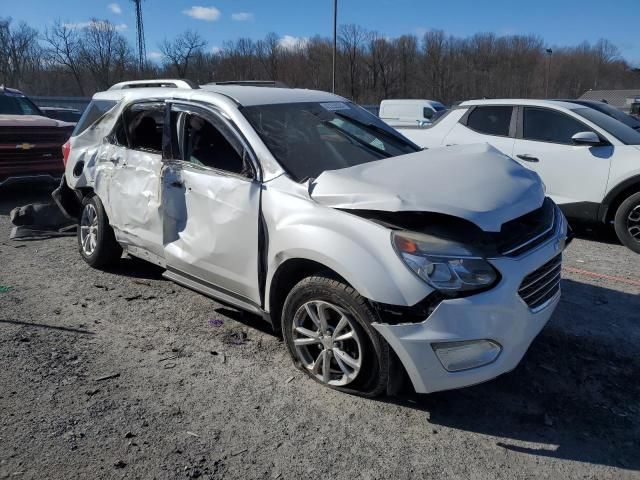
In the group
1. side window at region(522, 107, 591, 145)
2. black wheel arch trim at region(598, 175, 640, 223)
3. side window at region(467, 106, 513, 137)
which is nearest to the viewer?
black wheel arch trim at region(598, 175, 640, 223)

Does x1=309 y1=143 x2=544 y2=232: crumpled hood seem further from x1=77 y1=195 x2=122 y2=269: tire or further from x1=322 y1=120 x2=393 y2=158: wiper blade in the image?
x1=77 y1=195 x2=122 y2=269: tire

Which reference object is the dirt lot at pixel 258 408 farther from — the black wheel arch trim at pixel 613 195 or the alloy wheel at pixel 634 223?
the black wheel arch trim at pixel 613 195

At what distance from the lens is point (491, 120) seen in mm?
7801

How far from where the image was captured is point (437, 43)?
80.3 meters

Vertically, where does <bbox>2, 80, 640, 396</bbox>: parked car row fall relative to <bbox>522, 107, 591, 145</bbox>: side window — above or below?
below

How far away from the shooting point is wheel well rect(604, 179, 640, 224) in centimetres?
643

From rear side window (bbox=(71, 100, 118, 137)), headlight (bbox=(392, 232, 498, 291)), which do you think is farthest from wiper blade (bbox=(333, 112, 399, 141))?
rear side window (bbox=(71, 100, 118, 137))

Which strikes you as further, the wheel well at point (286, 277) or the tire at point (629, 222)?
the tire at point (629, 222)

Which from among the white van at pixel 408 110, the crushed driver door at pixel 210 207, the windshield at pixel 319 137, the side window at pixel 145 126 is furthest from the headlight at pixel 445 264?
the white van at pixel 408 110

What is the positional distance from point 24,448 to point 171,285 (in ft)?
8.39

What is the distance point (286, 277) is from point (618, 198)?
197 inches

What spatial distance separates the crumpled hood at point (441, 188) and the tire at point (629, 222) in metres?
3.40

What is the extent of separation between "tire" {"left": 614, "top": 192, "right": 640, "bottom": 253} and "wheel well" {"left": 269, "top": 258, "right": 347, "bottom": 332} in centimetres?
477

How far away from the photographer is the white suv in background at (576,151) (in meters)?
6.45
